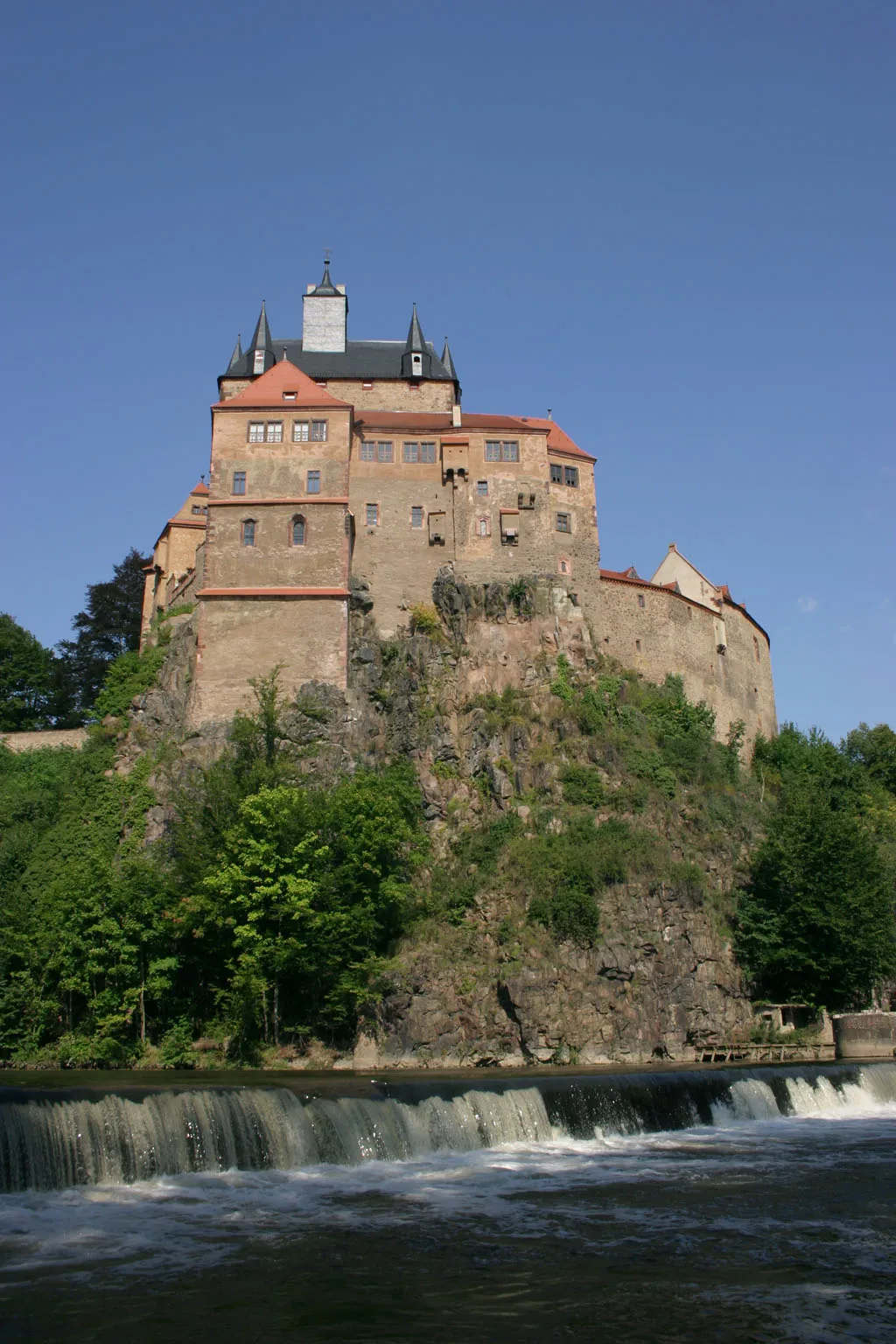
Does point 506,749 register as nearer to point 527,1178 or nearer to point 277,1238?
point 527,1178

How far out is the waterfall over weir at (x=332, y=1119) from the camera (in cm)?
1886

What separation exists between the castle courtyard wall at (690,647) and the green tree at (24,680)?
2999 cm

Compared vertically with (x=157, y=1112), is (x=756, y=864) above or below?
above

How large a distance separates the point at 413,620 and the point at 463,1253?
129 feet

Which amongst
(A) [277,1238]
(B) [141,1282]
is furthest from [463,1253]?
(B) [141,1282]

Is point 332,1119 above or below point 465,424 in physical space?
below

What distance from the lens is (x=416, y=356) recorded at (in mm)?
63625

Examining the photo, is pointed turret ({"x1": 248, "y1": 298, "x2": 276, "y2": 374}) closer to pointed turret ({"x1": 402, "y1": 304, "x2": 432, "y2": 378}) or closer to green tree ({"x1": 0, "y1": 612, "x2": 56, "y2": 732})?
pointed turret ({"x1": 402, "y1": 304, "x2": 432, "y2": 378})

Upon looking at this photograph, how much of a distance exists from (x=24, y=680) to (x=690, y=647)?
3502 centimetres

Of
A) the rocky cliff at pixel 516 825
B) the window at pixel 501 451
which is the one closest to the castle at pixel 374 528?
the window at pixel 501 451

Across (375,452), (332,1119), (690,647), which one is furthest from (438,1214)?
(690,647)

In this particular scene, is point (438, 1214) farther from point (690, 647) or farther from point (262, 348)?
point (262, 348)

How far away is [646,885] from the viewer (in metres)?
43.7

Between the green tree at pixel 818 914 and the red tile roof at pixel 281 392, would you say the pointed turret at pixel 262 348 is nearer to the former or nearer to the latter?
the red tile roof at pixel 281 392
